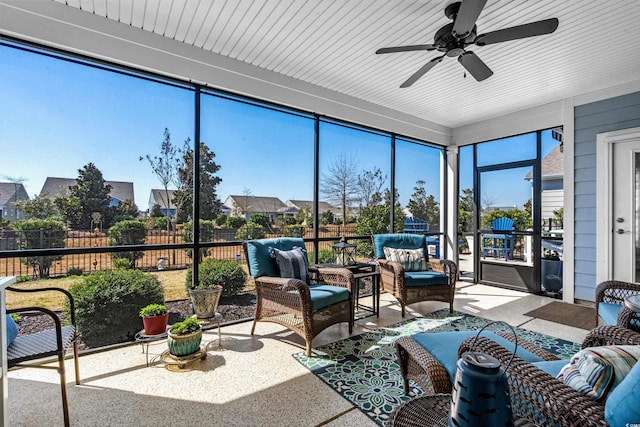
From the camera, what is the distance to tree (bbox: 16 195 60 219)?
7.96 feet

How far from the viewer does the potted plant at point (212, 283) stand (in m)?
2.73

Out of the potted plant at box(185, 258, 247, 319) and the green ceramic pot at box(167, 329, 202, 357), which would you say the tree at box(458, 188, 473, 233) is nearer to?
the potted plant at box(185, 258, 247, 319)

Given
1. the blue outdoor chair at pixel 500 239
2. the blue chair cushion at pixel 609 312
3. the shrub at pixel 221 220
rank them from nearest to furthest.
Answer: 1. the blue chair cushion at pixel 609 312
2. the shrub at pixel 221 220
3. the blue outdoor chair at pixel 500 239

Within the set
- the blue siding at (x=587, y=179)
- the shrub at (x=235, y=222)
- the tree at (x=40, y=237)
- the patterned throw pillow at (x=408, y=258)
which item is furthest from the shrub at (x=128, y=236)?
the blue siding at (x=587, y=179)

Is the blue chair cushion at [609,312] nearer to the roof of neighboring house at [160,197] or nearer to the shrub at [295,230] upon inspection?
the shrub at [295,230]

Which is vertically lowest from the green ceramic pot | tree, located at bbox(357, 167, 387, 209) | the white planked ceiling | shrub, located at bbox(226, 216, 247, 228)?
the green ceramic pot

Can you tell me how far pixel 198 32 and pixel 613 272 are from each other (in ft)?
18.5

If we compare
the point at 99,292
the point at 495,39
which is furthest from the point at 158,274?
the point at 495,39

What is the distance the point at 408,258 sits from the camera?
13.0 ft

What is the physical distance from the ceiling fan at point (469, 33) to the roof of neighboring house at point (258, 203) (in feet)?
6.57

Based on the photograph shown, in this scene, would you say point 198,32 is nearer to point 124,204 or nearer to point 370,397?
point 124,204

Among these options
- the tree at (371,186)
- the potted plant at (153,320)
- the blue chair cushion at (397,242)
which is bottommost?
the potted plant at (153,320)

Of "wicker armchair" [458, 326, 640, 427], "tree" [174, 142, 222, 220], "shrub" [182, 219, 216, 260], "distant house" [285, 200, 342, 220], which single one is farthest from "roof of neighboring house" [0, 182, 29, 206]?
"wicker armchair" [458, 326, 640, 427]

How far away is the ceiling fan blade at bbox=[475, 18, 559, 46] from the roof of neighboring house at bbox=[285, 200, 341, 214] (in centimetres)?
249
